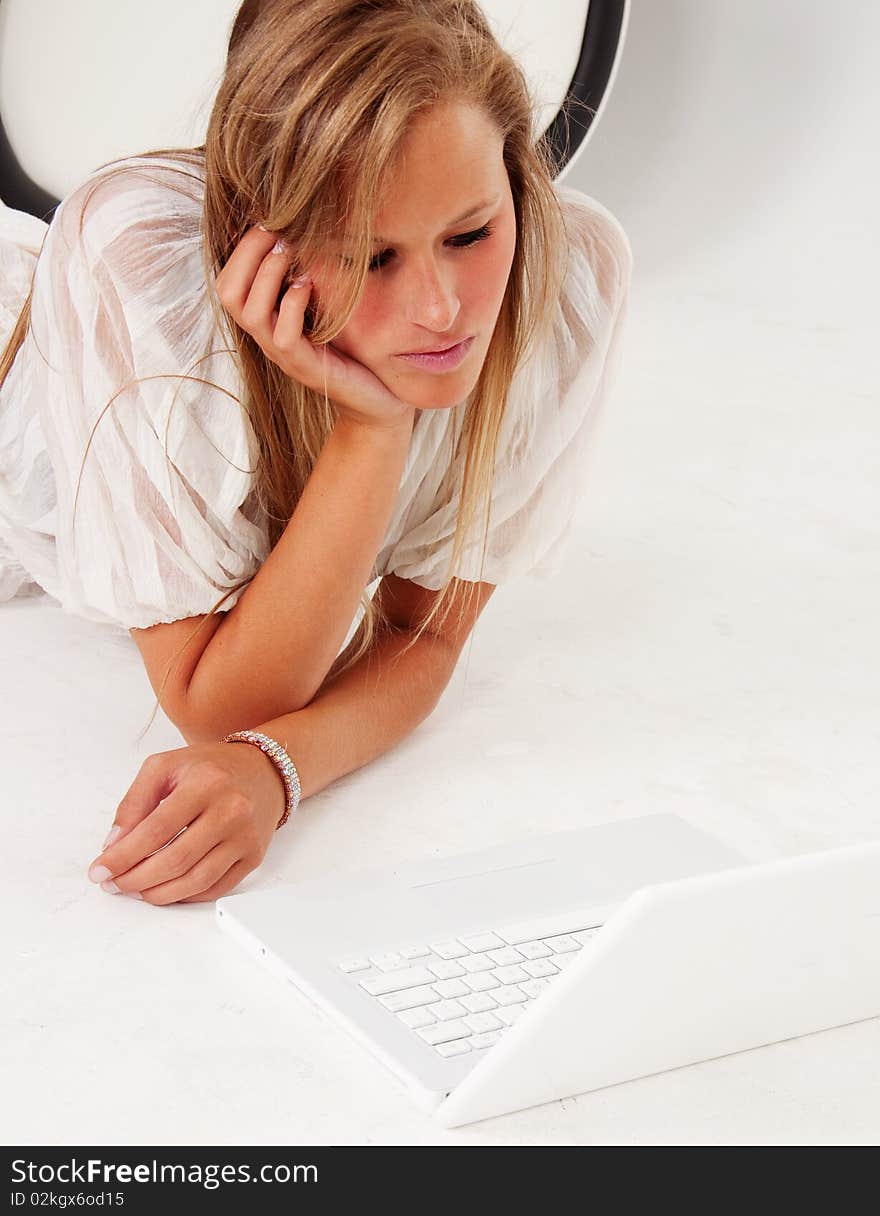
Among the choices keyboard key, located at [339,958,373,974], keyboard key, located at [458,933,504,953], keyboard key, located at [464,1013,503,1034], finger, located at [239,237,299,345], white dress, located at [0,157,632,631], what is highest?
finger, located at [239,237,299,345]

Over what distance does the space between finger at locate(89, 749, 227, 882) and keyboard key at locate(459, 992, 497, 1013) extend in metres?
0.22

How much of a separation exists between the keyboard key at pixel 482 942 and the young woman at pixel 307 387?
161 mm

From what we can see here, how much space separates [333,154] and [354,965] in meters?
0.46

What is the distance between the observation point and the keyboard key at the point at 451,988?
2.58ft

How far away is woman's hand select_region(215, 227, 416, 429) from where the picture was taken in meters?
1.00

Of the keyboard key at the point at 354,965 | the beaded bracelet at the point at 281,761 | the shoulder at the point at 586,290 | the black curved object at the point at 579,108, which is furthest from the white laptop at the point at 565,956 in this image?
the black curved object at the point at 579,108

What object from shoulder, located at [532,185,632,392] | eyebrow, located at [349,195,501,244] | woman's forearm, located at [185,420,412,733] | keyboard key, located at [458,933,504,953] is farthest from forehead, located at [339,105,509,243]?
keyboard key, located at [458,933,504,953]

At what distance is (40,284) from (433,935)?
0.58 meters

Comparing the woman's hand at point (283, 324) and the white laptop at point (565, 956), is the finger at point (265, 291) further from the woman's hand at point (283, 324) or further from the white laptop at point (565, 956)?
the white laptop at point (565, 956)

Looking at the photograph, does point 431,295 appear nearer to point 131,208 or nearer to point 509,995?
point 131,208

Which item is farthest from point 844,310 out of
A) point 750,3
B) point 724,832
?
point 724,832

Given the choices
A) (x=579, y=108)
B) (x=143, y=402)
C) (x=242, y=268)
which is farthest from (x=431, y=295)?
(x=579, y=108)

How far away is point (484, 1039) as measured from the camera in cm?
75

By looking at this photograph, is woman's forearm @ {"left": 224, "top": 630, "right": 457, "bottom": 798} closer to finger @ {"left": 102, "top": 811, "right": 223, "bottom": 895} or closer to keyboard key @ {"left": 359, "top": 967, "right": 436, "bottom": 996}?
finger @ {"left": 102, "top": 811, "right": 223, "bottom": 895}
